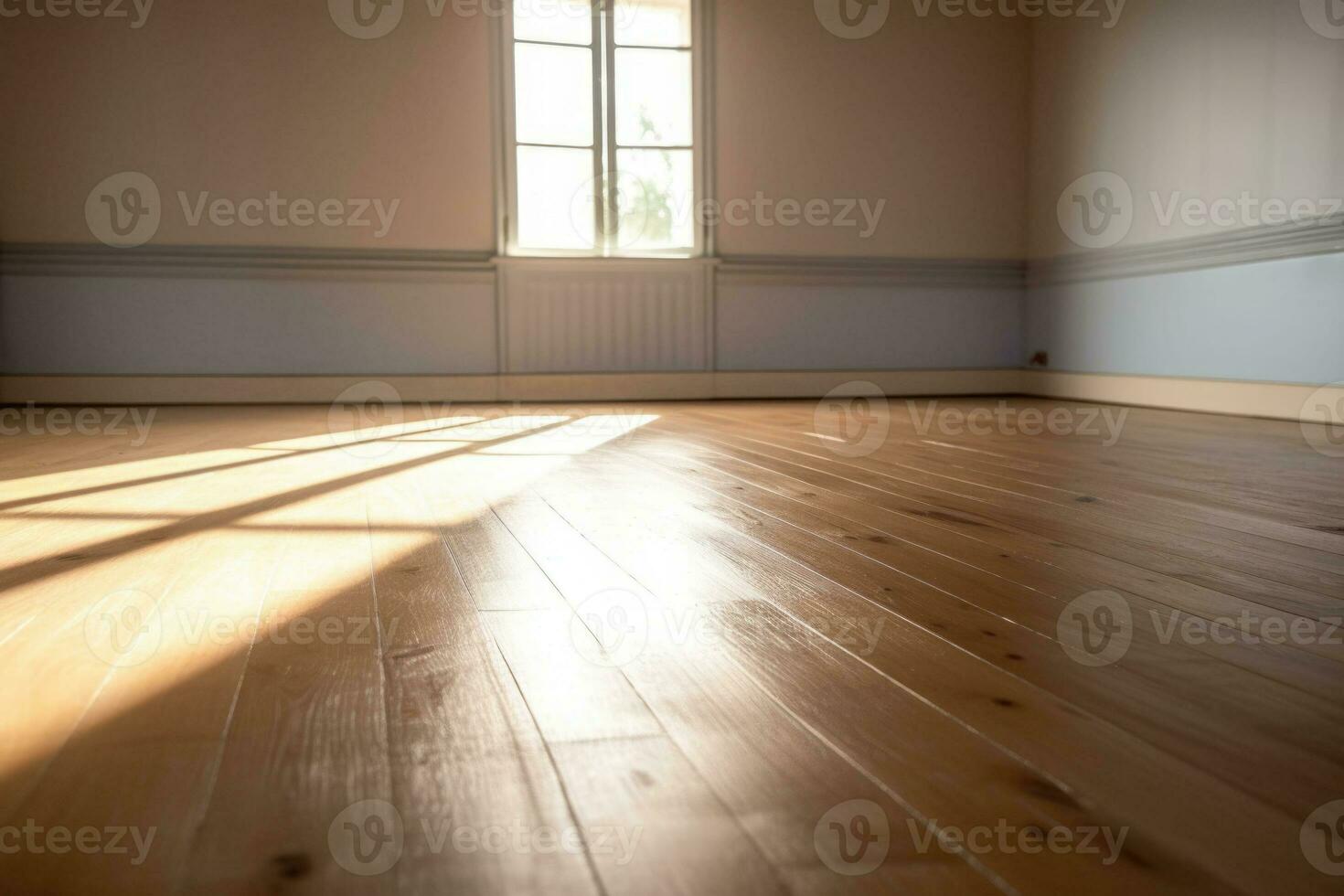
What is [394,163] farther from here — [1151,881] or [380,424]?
[1151,881]

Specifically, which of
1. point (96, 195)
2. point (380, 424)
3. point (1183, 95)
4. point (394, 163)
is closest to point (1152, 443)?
point (1183, 95)

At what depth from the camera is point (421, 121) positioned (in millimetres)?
4910

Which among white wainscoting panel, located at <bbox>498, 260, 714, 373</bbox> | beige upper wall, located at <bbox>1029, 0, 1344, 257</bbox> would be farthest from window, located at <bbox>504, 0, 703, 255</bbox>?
beige upper wall, located at <bbox>1029, 0, 1344, 257</bbox>

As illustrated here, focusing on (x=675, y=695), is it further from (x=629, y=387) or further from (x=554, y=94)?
(x=554, y=94)

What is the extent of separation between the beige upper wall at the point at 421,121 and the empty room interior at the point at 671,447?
0.02 metres

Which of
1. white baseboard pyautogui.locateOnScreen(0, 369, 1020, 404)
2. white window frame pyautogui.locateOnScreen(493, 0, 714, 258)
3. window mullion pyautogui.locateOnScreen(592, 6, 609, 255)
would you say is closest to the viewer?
white baseboard pyautogui.locateOnScreen(0, 369, 1020, 404)

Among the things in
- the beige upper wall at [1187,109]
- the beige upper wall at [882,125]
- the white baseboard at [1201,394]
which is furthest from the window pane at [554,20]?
the white baseboard at [1201,394]

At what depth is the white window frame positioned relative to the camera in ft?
16.3

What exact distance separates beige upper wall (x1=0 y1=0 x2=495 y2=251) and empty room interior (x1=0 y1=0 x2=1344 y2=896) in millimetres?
20

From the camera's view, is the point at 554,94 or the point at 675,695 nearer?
the point at 675,695

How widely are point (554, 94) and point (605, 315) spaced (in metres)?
1.03

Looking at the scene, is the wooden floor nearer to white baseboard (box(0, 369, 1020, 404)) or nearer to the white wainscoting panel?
white baseboard (box(0, 369, 1020, 404))

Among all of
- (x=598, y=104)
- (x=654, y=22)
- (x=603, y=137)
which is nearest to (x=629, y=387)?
(x=603, y=137)

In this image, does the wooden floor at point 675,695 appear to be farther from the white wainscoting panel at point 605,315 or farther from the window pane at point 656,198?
the window pane at point 656,198
